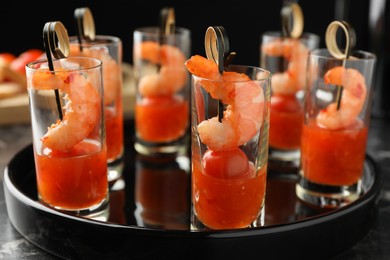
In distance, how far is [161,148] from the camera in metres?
1.90

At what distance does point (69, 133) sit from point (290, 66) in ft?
2.46

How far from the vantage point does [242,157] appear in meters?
1.25

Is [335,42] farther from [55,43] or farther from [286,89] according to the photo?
[55,43]

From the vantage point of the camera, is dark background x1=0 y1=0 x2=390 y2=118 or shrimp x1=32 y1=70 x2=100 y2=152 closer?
shrimp x1=32 y1=70 x2=100 y2=152

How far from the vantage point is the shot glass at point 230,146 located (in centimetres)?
121

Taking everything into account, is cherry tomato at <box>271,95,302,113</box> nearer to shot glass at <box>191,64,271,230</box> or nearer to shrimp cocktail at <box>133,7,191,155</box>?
shrimp cocktail at <box>133,7,191,155</box>

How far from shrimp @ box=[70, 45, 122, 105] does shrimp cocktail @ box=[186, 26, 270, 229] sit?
0.46 m

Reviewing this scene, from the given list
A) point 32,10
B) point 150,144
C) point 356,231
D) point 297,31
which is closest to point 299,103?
point 297,31

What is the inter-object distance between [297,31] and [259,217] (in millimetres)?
673

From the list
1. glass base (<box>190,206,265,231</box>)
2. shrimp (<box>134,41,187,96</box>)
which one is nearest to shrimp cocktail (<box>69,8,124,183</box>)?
shrimp (<box>134,41,187,96</box>)

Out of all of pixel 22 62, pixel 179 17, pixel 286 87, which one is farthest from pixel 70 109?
pixel 179 17

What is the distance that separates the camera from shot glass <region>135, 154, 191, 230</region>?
1.43 metres

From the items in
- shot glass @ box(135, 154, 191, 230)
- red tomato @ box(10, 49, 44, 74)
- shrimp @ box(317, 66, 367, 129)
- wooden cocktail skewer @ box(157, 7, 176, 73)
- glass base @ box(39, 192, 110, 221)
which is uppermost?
wooden cocktail skewer @ box(157, 7, 176, 73)

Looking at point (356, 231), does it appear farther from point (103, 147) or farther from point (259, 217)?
point (103, 147)
